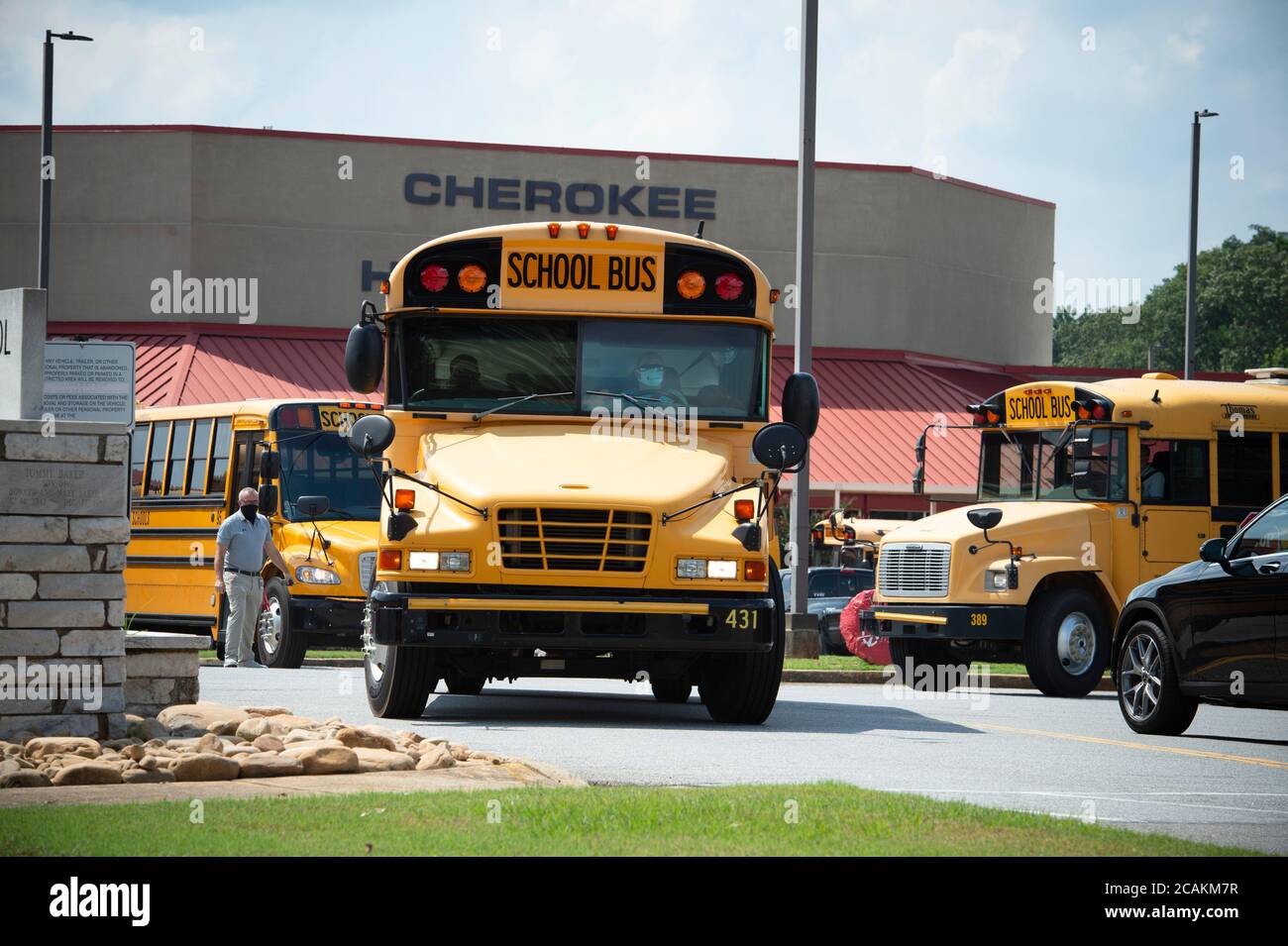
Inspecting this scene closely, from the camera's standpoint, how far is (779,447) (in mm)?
13125

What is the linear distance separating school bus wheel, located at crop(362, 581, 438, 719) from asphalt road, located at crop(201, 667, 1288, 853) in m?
0.12

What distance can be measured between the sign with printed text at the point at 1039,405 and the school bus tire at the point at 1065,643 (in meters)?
1.83

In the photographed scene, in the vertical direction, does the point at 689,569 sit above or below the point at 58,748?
above

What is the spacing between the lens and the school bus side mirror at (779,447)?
13117 mm

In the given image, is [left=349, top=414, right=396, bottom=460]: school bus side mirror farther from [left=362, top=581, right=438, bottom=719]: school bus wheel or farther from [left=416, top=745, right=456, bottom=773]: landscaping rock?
[left=416, top=745, right=456, bottom=773]: landscaping rock

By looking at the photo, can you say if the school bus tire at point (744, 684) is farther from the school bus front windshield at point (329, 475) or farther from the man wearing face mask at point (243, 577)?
the school bus front windshield at point (329, 475)

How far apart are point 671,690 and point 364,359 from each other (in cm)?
434

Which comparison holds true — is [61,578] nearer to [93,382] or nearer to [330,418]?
[93,382]

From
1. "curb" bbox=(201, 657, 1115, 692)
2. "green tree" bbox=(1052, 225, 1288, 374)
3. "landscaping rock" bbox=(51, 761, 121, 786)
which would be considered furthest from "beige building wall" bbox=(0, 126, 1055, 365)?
"green tree" bbox=(1052, 225, 1288, 374)

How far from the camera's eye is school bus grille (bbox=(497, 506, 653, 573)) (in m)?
12.8

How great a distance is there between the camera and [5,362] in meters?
11.0

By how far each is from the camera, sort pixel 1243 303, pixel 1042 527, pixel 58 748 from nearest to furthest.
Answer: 1. pixel 58 748
2. pixel 1042 527
3. pixel 1243 303

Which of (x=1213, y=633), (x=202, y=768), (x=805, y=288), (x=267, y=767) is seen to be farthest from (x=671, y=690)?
(x=805, y=288)

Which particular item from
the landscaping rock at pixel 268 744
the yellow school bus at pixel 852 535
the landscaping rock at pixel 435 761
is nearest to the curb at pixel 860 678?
the yellow school bus at pixel 852 535
